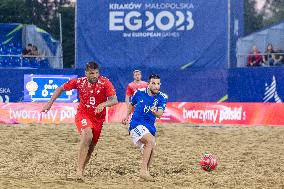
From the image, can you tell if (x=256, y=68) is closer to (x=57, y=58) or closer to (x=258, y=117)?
(x=258, y=117)

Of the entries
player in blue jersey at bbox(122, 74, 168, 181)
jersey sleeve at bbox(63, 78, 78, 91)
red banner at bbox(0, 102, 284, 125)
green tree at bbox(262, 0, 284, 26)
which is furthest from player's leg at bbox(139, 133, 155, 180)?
green tree at bbox(262, 0, 284, 26)

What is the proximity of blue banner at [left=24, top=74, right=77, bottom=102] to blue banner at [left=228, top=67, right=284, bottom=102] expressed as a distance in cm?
537

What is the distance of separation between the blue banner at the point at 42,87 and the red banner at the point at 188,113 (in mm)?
1633

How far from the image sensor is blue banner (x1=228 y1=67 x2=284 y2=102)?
23828mm

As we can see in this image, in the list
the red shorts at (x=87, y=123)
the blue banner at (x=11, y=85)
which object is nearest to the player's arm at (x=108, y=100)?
the red shorts at (x=87, y=123)

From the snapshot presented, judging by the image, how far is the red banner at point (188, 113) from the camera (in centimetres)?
2255

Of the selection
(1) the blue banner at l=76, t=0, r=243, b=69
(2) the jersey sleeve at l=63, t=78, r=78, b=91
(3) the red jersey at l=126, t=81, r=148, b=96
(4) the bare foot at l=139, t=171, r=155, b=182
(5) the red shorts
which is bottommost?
(4) the bare foot at l=139, t=171, r=155, b=182

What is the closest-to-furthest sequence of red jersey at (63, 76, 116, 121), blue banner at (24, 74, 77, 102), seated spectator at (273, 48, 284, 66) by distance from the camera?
red jersey at (63, 76, 116, 121) → blue banner at (24, 74, 77, 102) → seated spectator at (273, 48, 284, 66)

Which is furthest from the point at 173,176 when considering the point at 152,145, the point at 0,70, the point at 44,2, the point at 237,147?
the point at 44,2

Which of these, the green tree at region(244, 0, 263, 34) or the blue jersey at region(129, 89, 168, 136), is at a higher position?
the green tree at region(244, 0, 263, 34)

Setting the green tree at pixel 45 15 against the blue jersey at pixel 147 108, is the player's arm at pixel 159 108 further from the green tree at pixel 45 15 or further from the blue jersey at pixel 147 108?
the green tree at pixel 45 15

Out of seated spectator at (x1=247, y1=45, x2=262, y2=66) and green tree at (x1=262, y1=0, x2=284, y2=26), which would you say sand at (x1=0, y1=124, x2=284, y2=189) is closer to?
seated spectator at (x1=247, y1=45, x2=262, y2=66)

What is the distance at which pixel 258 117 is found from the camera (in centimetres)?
2256

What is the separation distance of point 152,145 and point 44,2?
40483 millimetres
